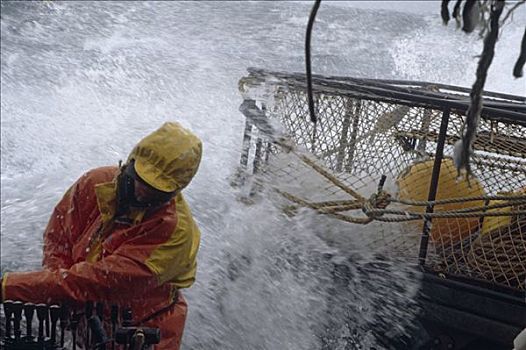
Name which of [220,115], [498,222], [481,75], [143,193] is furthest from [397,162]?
[220,115]

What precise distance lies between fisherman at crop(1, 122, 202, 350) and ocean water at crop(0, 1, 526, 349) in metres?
1.13

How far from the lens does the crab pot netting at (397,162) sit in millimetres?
3584

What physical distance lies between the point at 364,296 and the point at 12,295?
2272 millimetres

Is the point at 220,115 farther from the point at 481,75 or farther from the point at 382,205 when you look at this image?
the point at 481,75

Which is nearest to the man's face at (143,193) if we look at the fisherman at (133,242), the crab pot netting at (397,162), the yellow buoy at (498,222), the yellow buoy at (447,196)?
the fisherman at (133,242)

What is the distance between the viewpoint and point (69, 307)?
8.07 feet

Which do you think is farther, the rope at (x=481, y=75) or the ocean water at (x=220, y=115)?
the ocean water at (x=220, y=115)

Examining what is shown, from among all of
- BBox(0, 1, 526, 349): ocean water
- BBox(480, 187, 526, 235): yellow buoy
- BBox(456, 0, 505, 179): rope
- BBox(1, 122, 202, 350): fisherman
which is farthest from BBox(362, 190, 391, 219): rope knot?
BBox(456, 0, 505, 179): rope

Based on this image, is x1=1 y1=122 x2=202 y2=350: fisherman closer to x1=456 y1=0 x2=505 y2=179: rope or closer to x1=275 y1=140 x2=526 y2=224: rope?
x1=275 y1=140 x2=526 y2=224: rope

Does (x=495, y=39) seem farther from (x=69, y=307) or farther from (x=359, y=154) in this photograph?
(x=359, y=154)

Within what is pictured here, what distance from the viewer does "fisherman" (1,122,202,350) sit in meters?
2.43

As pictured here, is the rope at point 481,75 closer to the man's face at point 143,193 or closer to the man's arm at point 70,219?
the man's face at point 143,193

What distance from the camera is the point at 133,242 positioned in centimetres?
253

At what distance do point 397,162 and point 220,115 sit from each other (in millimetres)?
6307
